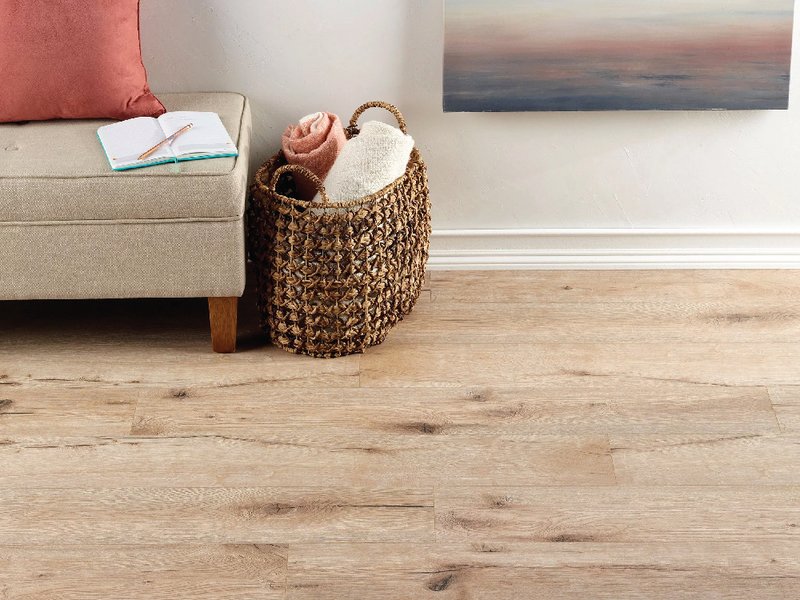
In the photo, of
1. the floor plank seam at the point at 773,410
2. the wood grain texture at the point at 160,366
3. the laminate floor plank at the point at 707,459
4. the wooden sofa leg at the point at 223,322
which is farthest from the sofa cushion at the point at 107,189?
the floor plank seam at the point at 773,410

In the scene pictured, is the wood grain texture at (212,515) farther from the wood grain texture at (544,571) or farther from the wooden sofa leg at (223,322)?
the wooden sofa leg at (223,322)

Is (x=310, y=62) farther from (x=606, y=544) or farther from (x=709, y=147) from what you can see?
(x=606, y=544)

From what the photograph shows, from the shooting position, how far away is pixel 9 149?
84.7 inches

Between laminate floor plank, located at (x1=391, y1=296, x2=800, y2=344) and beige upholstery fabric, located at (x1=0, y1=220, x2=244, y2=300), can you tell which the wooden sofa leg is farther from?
laminate floor plank, located at (x1=391, y1=296, x2=800, y2=344)

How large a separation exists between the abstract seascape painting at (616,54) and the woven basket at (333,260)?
0.90ft

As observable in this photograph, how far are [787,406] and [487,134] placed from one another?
1.01 m

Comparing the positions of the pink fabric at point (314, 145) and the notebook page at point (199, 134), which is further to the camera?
the pink fabric at point (314, 145)

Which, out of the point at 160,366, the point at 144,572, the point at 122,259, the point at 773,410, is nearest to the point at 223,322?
the point at 160,366

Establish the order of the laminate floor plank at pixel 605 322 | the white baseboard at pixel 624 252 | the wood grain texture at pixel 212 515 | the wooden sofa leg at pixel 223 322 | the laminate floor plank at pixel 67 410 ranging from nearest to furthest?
the wood grain texture at pixel 212 515, the laminate floor plank at pixel 67 410, the wooden sofa leg at pixel 223 322, the laminate floor plank at pixel 605 322, the white baseboard at pixel 624 252

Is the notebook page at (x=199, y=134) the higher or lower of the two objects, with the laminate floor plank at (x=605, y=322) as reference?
higher

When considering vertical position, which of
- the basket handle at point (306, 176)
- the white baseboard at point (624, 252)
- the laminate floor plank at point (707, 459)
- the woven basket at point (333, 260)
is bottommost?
the laminate floor plank at point (707, 459)

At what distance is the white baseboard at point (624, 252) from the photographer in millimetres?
2701

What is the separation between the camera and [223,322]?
2.28m

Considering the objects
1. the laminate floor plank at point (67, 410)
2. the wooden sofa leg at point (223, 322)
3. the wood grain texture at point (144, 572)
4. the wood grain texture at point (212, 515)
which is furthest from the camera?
the wooden sofa leg at point (223, 322)
